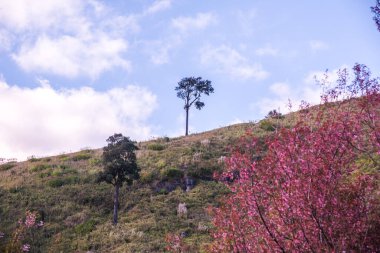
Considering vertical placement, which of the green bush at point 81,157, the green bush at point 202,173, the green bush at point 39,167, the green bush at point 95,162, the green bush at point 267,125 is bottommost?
the green bush at point 202,173

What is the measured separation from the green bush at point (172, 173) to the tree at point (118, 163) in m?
4.79

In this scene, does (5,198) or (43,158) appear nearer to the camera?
(5,198)

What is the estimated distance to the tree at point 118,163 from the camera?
2800 centimetres

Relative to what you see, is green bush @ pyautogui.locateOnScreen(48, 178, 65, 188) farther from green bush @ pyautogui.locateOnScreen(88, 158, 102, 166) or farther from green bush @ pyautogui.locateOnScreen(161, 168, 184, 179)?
green bush @ pyautogui.locateOnScreen(161, 168, 184, 179)

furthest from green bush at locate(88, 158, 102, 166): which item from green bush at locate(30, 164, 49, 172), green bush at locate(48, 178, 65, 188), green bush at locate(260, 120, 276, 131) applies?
green bush at locate(260, 120, 276, 131)

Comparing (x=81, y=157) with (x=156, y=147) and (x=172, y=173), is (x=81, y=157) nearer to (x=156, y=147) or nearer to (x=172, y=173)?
(x=156, y=147)

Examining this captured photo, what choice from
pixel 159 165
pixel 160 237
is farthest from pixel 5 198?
pixel 160 237

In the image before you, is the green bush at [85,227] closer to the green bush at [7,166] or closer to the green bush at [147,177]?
the green bush at [147,177]

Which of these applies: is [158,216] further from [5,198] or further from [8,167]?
[8,167]

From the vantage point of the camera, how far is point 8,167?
43719 millimetres

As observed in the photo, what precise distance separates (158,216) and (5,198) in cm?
1319

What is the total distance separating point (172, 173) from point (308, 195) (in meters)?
25.8

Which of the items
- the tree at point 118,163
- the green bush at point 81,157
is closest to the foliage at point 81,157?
the green bush at point 81,157

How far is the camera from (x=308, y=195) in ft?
25.5
